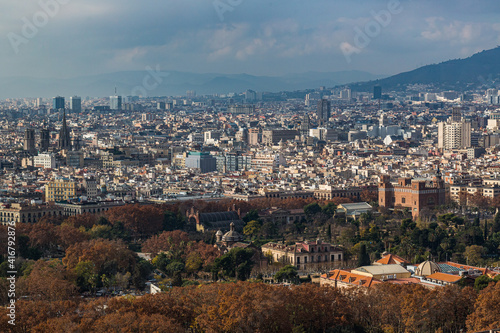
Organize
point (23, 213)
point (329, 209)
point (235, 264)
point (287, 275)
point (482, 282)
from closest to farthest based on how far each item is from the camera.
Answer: point (482, 282)
point (287, 275)
point (235, 264)
point (23, 213)
point (329, 209)

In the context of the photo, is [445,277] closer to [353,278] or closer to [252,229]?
[353,278]

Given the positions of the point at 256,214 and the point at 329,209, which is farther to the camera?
the point at 329,209

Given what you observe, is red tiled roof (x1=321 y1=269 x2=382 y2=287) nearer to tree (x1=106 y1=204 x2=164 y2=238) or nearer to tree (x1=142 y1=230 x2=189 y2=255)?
tree (x1=142 y1=230 x2=189 y2=255)

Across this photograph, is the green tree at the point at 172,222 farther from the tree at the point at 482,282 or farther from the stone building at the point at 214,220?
the tree at the point at 482,282

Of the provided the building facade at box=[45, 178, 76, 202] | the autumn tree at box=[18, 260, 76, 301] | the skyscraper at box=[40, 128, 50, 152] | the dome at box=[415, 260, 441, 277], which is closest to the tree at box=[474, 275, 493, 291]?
the dome at box=[415, 260, 441, 277]

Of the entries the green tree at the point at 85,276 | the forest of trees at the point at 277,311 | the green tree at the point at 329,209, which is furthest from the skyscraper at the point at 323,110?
the forest of trees at the point at 277,311

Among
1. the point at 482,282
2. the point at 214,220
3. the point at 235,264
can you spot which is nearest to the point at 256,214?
the point at 214,220

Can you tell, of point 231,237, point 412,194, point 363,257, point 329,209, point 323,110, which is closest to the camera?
point 363,257
